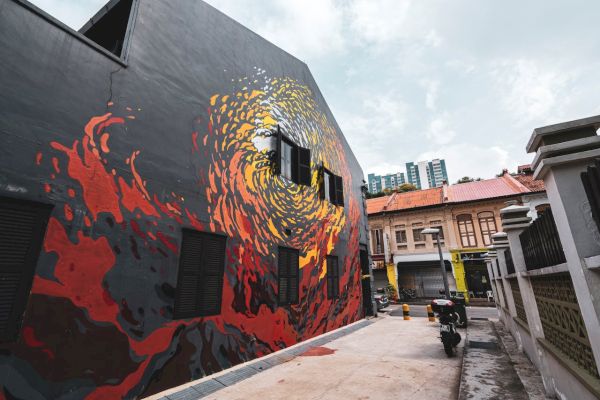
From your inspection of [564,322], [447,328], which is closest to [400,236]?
[447,328]

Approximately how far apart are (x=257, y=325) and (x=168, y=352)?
2.16 m

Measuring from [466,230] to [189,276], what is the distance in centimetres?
2131

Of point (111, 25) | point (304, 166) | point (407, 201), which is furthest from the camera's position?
point (407, 201)

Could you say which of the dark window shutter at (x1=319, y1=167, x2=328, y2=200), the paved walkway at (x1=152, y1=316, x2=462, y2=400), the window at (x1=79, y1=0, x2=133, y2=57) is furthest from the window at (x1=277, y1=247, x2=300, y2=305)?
the window at (x1=79, y1=0, x2=133, y2=57)

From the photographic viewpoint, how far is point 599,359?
6.23 ft

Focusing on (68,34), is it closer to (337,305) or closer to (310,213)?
(310,213)

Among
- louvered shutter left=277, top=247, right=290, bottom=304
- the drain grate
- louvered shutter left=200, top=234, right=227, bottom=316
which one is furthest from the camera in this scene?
louvered shutter left=277, top=247, right=290, bottom=304

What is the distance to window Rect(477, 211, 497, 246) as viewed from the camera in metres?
19.6

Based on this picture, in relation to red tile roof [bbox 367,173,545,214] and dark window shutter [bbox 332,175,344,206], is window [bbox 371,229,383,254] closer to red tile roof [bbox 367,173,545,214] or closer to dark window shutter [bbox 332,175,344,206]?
red tile roof [bbox 367,173,545,214]

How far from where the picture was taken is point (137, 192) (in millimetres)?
4223

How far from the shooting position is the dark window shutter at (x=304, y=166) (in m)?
8.68

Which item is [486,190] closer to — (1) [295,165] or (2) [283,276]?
(1) [295,165]

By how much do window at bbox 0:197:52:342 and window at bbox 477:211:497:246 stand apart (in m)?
23.1

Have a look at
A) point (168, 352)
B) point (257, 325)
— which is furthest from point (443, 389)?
point (168, 352)
